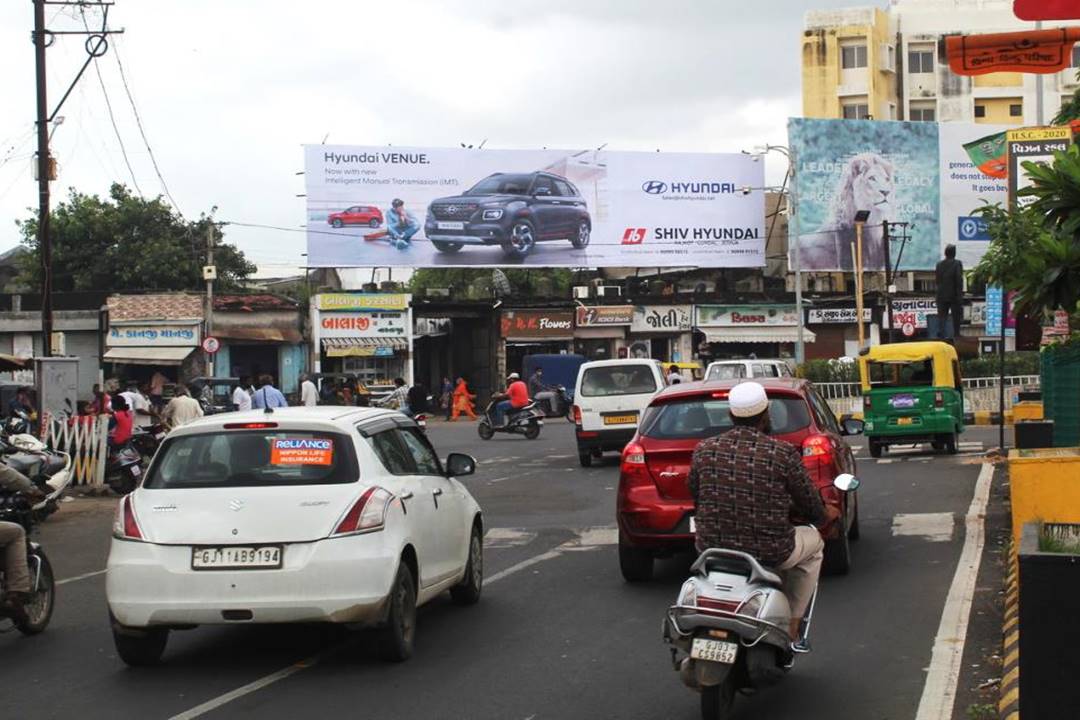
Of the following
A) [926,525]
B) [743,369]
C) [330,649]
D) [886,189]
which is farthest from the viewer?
[886,189]

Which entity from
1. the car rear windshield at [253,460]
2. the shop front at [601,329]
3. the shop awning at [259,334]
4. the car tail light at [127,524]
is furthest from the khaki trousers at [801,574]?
the shop front at [601,329]

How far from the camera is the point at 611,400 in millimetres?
22406

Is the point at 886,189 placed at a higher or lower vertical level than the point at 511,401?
higher

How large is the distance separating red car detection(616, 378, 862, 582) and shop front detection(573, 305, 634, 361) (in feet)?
134

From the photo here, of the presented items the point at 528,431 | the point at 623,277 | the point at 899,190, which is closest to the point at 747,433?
the point at 528,431

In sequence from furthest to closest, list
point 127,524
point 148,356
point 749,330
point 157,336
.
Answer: point 749,330 → point 157,336 → point 148,356 → point 127,524

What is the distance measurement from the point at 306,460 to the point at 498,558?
4872mm

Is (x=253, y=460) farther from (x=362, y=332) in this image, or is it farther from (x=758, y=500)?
(x=362, y=332)

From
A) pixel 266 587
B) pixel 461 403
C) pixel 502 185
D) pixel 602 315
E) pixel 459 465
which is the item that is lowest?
pixel 461 403

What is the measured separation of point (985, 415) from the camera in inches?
1411

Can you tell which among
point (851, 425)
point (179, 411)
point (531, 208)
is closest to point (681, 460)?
point (851, 425)

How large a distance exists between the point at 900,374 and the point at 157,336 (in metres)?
31.3

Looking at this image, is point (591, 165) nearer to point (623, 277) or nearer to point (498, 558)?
point (623, 277)

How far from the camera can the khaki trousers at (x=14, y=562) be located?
28.8 feet
